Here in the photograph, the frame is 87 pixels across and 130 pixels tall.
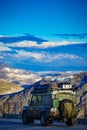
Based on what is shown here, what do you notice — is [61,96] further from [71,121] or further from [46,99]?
[71,121]

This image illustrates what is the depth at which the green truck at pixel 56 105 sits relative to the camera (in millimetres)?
32531

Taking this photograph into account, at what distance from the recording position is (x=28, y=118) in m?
37.4

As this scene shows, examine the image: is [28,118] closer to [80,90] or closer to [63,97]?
[63,97]

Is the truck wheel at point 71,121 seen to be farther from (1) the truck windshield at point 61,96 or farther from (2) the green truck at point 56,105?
(1) the truck windshield at point 61,96

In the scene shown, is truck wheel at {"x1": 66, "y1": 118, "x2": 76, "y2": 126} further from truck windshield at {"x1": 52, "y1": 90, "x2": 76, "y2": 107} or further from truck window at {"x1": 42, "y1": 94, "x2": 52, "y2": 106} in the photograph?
truck window at {"x1": 42, "y1": 94, "x2": 52, "y2": 106}

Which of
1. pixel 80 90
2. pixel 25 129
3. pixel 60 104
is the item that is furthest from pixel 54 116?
pixel 80 90

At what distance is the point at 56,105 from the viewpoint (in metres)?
32.8

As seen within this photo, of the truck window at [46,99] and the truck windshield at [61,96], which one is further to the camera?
the truck window at [46,99]

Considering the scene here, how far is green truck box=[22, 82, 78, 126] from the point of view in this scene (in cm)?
3253

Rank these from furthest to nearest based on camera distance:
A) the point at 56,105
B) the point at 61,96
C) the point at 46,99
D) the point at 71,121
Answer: the point at 46,99
the point at 61,96
the point at 71,121
the point at 56,105

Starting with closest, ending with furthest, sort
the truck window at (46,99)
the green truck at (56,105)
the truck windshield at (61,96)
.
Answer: the green truck at (56,105) < the truck windshield at (61,96) < the truck window at (46,99)

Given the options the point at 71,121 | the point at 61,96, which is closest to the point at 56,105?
the point at 61,96

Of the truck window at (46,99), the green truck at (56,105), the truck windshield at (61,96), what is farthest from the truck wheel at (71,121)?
the truck window at (46,99)

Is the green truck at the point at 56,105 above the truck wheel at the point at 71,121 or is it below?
above
